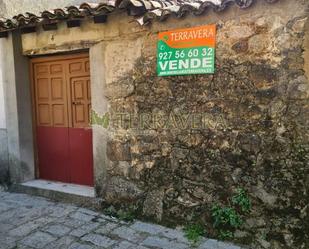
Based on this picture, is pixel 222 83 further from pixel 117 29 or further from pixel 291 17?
pixel 117 29

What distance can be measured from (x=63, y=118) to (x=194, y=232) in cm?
249

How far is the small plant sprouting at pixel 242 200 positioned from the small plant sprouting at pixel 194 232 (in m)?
0.51

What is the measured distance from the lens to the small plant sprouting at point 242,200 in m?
3.30

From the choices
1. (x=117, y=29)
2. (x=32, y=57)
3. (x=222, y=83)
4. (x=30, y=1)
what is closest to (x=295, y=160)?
(x=222, y=83)

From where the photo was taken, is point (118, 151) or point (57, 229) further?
point (118, 151)

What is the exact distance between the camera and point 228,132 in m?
3.38

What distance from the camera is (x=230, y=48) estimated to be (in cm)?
329

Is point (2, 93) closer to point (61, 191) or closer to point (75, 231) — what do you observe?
point (61, 191)

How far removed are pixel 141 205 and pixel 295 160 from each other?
1838mm

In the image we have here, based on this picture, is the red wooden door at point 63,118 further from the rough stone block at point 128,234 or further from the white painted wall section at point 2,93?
the rough stone block at point 128,234

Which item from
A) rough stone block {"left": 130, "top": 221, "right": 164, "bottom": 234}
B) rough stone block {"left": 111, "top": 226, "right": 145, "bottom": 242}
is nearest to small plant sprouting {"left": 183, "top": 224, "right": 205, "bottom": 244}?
rough stone block {"left": 130, "top": 221, "right": 164, "bottom": 234}

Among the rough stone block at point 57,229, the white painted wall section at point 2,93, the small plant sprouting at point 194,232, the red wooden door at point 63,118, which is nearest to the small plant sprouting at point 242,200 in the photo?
the small plant sprouting at point 194,232

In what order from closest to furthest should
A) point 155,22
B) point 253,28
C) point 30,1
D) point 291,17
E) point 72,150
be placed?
1. point 291,17
2. point 253,28
3. point 155,22
4. point 72,150
5. point 30,1

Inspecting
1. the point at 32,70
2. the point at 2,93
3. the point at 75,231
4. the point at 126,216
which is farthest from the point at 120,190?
the point at 2,93
